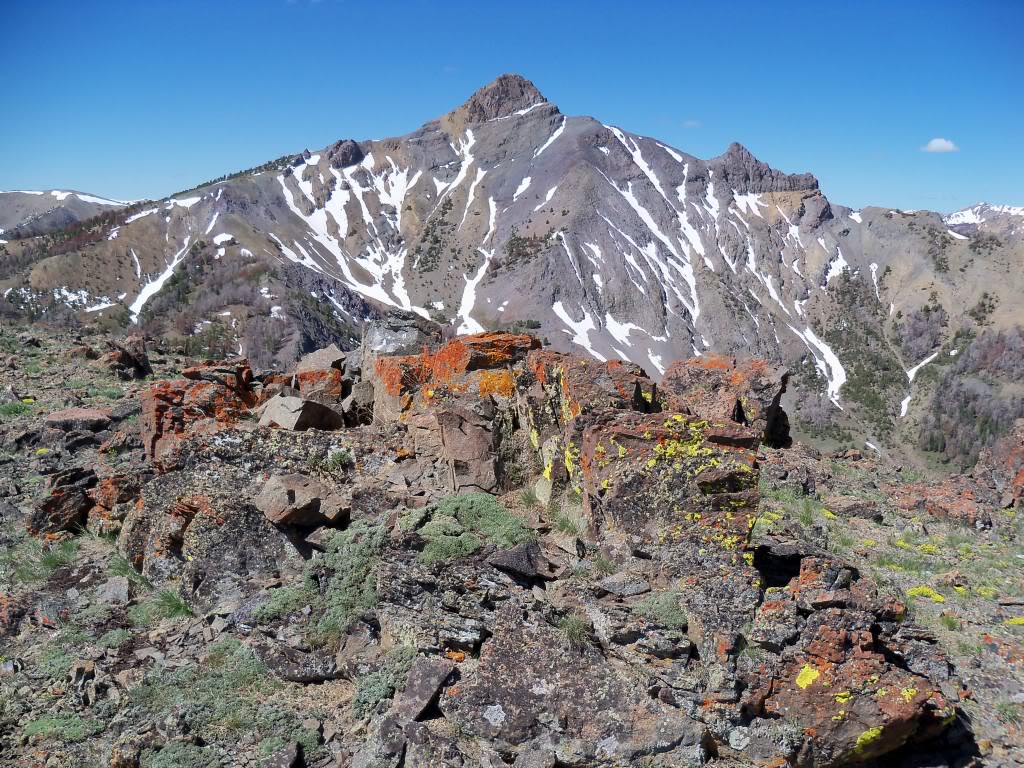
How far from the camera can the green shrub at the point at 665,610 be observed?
5.68m

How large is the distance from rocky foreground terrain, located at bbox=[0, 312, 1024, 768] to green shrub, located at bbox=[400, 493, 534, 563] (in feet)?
0.10

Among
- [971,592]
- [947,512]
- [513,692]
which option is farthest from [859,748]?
[947,512]

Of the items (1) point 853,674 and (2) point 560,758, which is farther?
(1) point 853,674

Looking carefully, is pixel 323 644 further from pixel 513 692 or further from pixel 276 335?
pixel 276 335

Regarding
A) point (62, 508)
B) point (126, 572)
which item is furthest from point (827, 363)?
point (126, 572)

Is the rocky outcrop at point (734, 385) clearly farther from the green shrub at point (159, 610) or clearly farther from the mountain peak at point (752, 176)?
the mountain peak at point (752, 176)

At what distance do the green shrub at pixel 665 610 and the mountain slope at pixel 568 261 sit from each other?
4224 inches

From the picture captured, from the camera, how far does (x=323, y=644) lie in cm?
630

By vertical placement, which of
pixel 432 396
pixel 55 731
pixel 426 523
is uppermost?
pixel 432 396

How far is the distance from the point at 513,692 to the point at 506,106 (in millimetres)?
211592

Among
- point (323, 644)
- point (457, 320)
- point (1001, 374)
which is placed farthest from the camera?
point (457, 320)

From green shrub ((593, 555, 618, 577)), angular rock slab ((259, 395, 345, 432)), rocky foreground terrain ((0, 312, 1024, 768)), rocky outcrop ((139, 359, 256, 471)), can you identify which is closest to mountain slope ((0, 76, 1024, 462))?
rocky outcrop ((139, 359, 256, 471))

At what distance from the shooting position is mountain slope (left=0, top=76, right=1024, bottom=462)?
404ft

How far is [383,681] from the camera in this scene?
5680 millimetres
